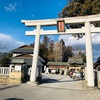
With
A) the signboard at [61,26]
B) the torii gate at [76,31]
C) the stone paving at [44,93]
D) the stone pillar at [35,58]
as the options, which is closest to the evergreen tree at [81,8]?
the torii gate at [76,31]


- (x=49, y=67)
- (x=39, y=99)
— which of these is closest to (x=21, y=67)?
(x=39, y=99)

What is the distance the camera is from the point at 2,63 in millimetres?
32125

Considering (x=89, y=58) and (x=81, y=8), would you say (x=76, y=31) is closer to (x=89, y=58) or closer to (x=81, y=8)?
(x=89, y=58)

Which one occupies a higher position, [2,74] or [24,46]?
[24,46]

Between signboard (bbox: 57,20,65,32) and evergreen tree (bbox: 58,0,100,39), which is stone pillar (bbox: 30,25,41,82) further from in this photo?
evergreen tree (bbox: 58,0,100,39)

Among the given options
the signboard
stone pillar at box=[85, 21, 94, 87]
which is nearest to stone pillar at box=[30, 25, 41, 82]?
the signboard

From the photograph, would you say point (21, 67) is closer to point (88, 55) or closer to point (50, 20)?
point (50, 20)

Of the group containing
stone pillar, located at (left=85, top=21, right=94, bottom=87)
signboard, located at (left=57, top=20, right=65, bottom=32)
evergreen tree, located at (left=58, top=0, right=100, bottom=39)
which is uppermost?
evergreen tree, located at (left=58, top=0, right=100, bottom=39)

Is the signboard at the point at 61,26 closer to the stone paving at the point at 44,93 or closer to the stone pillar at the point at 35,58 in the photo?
the stone pillar at the point at 35,58

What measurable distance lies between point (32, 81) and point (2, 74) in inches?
131

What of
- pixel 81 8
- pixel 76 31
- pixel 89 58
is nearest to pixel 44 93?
pixel 89 58

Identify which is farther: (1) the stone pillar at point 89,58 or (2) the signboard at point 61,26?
(2) the signboard at point 61,26

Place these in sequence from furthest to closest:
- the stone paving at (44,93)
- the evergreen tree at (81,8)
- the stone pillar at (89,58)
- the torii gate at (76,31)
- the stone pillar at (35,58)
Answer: the evergreen tree at (81,8), the stone pillar at (35,58), the torii gate at (76,31), the stone pillar at (89,58), the stone paving at (44,93)

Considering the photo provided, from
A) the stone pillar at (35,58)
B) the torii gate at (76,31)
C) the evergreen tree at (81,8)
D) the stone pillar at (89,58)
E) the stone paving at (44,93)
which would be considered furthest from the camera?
the evergreen tree at (81,8)
